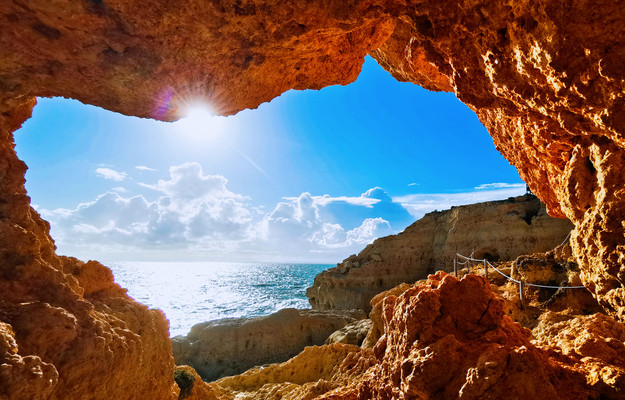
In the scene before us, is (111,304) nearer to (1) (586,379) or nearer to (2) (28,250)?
(2) (28,250)

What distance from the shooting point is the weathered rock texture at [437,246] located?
944 inches

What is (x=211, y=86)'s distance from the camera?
20.4ft

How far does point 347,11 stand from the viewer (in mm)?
4961

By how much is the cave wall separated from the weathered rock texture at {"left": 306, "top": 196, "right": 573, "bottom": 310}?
69.0ft

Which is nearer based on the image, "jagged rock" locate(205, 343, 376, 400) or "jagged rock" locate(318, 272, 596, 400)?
"jagged rock" locate(318, 272, 596, 400)

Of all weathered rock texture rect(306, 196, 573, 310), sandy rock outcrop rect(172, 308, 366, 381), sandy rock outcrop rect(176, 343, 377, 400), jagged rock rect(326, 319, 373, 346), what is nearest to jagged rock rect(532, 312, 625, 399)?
sandy rock outcrop rect(176, 343, 377, 400)

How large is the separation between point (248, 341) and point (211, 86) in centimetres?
1527

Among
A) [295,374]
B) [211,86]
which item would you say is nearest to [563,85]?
[211,86]

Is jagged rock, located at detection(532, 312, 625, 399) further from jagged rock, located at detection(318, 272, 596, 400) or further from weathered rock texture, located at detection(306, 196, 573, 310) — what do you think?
weathered rock texture, located at detection(306, 196, 573, 310)

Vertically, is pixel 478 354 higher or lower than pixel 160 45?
lower

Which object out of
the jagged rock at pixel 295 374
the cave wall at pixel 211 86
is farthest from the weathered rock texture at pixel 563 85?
the jagged rock at pixel 295 374

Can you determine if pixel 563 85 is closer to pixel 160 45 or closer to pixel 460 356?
pixel 460 356

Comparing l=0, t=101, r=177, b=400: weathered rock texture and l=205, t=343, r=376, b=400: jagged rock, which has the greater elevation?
l=0, t=101, r=177, b=400: weathered rock texture

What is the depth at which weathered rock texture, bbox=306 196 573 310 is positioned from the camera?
78.7 feet
